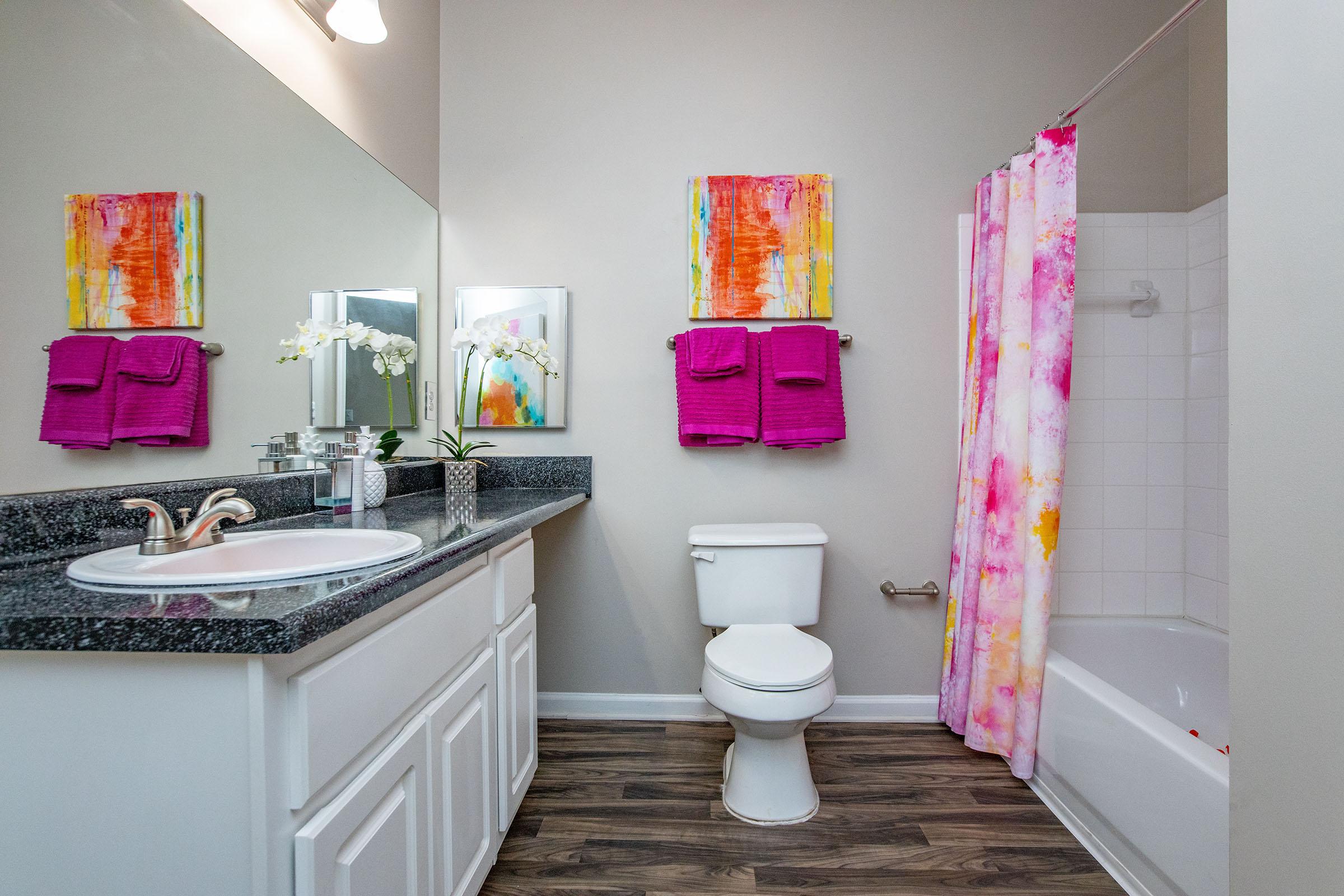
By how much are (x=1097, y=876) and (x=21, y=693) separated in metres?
1.92

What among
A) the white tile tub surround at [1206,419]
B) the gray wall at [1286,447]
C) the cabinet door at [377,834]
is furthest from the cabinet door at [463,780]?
the white tile tub surround at [1206,419]

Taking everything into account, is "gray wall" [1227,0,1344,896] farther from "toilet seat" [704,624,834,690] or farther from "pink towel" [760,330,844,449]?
"pink towel" [760,330,844,449]

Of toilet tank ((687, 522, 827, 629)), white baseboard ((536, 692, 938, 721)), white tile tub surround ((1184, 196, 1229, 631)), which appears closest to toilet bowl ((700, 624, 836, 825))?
toilet tank ((687, 522, 827, 629))

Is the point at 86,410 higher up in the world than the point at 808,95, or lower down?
lower down

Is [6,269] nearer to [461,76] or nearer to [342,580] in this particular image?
[342,580]

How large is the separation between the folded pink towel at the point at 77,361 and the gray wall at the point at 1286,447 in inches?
62.8

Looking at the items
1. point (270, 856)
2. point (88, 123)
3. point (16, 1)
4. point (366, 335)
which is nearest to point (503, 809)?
point (270, 856)

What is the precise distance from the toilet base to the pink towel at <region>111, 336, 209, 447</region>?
134cm

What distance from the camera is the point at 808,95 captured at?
1.99m

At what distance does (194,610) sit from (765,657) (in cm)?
124

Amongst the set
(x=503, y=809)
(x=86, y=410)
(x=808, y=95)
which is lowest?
(x=503, y=809)

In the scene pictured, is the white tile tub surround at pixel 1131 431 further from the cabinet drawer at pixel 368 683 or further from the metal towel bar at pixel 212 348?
the metal towel bar at pixel 212 348

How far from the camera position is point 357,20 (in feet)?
4.91

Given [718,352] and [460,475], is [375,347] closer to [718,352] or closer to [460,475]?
[460,475]
